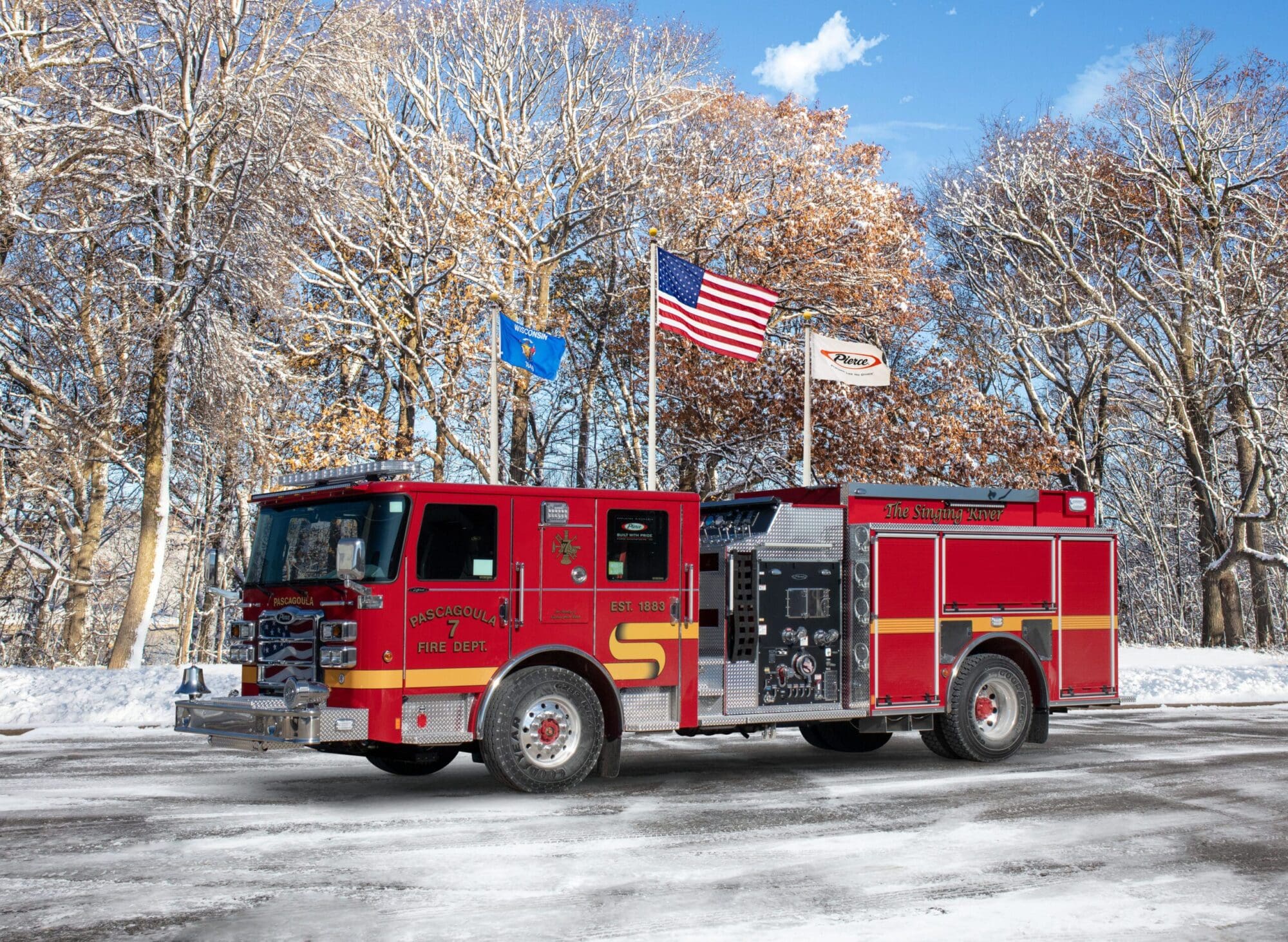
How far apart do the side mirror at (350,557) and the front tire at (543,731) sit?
1.50 metres

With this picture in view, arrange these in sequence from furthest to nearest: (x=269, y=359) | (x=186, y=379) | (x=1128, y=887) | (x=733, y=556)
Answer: (x=269, y=359) → (x=186, y=379) → (x=733, y=556) → (x=1128, y=887)

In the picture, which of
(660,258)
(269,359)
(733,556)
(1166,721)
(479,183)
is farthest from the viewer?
(479,183)

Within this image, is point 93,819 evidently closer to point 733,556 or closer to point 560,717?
point 560,717

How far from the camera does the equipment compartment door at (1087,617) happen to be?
13391 mm

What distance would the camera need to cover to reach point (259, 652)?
1044 cm

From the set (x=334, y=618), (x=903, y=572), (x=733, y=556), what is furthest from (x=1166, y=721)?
(x=334, y=618)

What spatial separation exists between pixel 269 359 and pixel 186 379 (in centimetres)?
195

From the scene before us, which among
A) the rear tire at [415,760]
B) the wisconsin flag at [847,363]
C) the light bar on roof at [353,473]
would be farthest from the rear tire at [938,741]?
the wisconsin flag at [847,363]

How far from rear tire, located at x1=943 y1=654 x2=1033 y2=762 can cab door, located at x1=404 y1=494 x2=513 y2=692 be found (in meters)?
4.79

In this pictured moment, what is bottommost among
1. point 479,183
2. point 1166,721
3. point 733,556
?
point 1166,721

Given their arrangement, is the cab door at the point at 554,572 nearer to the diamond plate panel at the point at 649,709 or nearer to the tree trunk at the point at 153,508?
the diamond plate panel at the point at 649,709

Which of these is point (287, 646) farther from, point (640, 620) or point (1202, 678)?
point (1202, 678)

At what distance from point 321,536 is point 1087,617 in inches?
304

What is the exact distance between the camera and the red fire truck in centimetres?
979
